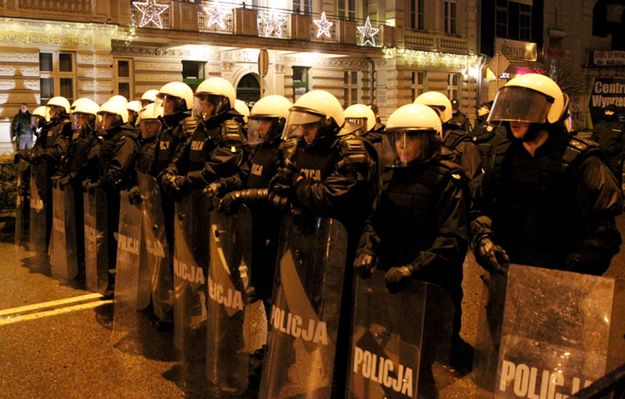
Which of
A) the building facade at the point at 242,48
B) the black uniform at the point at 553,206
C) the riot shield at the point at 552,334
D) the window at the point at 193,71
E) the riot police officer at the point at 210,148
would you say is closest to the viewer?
the riot shield at the point at 552,334

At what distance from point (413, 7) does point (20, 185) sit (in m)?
22.2

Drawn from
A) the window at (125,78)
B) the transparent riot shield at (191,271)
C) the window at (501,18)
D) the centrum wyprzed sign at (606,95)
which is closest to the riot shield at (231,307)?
the transparent riot shield at (191,271)

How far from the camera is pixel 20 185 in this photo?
891 cm

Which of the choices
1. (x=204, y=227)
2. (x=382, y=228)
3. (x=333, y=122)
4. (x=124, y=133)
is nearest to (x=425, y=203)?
(x=382, y=228)

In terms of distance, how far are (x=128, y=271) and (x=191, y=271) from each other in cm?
124

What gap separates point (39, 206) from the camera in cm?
801

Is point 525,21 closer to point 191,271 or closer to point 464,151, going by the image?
point 464,151

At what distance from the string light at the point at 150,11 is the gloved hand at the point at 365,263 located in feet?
57.4

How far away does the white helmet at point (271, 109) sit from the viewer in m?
5.04

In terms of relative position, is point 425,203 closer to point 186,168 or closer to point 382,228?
point 382,228

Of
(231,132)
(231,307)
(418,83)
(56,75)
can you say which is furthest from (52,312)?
(418,83)

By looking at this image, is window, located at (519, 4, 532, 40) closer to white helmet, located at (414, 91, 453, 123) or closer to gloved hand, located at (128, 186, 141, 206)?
white helmet, located at (414, 91, 453, 123)

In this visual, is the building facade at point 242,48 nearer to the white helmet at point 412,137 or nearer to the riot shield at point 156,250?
the riot shield at point 156,250

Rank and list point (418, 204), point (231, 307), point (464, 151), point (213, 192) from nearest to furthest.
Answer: point (418, 204) → point (231, 307) → point (213, 192) → point (464, 151)
